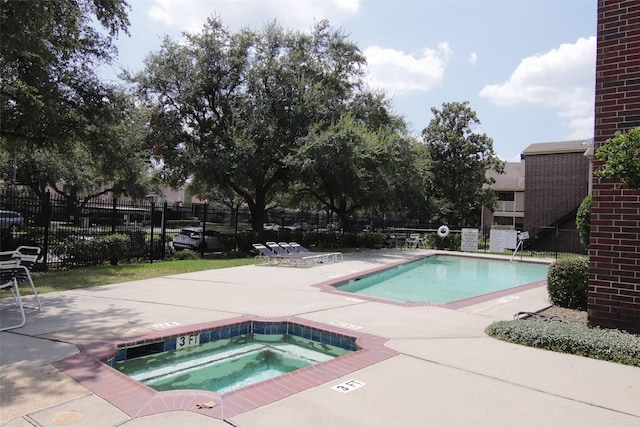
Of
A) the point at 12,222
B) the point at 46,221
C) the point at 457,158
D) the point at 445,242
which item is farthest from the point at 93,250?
the point at 457,158

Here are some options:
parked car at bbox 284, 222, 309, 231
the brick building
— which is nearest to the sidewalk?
parked car at bbox 284, 222, 309, 231

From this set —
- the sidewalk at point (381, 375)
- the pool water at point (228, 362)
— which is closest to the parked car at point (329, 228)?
the sidewalk at point (381, 375)

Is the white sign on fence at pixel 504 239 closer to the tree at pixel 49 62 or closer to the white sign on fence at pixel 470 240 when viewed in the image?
the white sign on fence at pixel 470 240

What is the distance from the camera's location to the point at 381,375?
13.6 feet

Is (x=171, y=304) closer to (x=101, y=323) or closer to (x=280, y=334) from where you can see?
(x=101, y=323)

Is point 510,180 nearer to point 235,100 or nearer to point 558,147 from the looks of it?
point 558,147

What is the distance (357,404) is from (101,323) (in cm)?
424

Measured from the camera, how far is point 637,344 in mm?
4809

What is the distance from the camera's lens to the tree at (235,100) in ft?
61.4

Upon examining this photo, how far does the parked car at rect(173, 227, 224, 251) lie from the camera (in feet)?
62.3

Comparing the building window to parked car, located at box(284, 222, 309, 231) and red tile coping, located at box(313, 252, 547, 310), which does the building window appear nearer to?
parked car, located at box(284, 222, 309, 231)

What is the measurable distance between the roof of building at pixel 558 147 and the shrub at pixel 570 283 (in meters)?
22.7

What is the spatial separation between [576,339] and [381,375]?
8.88 ft

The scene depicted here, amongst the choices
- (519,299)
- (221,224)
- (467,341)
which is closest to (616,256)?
(467,341)
